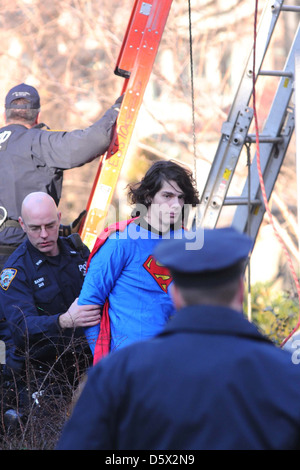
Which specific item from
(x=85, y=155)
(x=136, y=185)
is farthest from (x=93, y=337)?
(x=85, y=155)

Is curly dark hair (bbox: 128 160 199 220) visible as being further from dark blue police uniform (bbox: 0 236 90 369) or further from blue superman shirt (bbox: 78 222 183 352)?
dark blue police uniform (bbox: 0 236 90 369)

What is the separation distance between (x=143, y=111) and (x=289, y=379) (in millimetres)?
8208

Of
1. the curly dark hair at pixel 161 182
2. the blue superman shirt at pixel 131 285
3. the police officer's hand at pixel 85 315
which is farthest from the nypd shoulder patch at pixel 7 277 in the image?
the curly dark hair at pixel 161 182

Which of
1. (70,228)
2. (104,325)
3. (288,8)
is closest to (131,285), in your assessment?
(104,325)

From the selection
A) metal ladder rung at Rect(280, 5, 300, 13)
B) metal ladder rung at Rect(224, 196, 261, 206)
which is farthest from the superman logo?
metal ladder rung at Rect(280, 5, 300, 13)

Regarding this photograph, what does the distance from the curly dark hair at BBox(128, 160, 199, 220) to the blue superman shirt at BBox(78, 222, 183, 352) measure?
0.78 ft

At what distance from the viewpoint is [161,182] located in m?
3.49

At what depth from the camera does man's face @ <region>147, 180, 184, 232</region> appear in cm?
339

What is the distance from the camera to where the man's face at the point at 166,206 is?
339 cm

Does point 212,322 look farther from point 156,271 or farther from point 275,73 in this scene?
point 275,73

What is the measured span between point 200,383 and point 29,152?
3489 mm

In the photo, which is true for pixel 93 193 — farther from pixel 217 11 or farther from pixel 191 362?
pixel 217 11

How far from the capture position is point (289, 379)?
154 cm

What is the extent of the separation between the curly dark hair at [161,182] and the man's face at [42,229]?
0.63 meters
